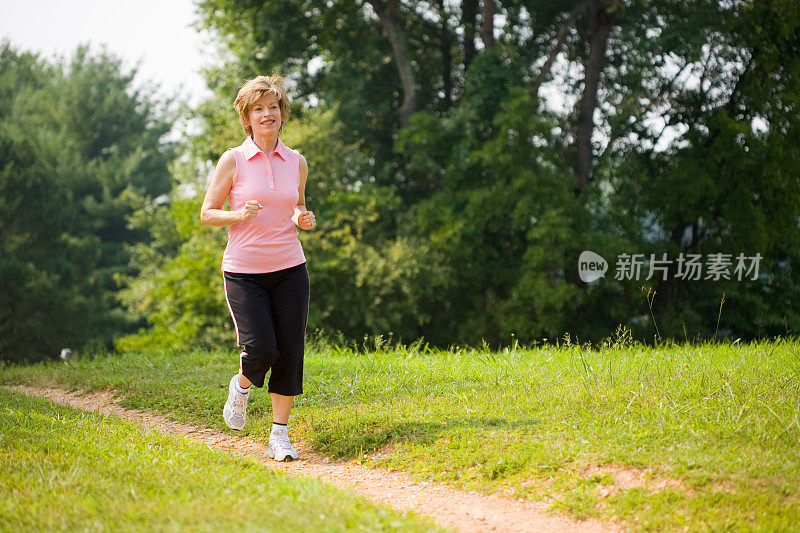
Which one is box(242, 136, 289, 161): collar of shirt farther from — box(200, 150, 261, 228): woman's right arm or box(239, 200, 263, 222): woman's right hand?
box(239, 200, 263, 222): woman's right hand

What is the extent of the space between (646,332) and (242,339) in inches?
649

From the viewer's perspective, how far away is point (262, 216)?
15.5 ft

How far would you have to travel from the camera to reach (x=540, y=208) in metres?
19.2

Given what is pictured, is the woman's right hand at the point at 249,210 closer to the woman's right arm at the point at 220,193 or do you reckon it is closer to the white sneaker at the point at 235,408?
the woman's right arm at the point at 220,193

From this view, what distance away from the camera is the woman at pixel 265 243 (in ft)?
15.5

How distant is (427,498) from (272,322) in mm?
1526

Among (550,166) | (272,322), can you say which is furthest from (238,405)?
(550,166)

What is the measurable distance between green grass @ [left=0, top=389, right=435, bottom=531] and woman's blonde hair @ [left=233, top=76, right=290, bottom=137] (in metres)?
2.19

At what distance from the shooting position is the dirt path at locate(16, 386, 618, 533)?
373cm

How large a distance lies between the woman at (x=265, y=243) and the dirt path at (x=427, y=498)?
275 millimetres

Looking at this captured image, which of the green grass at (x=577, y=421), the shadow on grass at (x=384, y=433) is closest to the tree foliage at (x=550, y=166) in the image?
the green grass at (x=577, y=421)

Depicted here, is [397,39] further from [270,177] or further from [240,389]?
[240,389]

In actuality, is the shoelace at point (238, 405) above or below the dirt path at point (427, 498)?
above

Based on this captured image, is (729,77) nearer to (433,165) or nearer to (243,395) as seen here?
(433,165)
